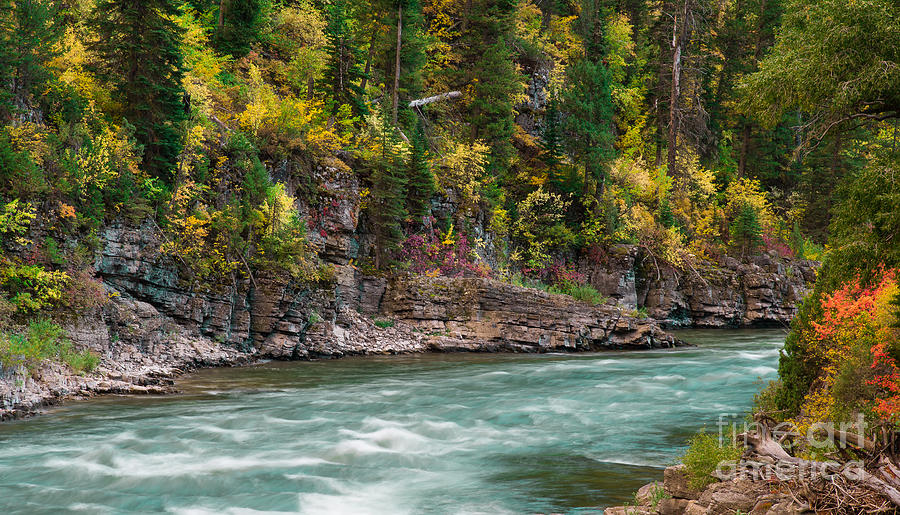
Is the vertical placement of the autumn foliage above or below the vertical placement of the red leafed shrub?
below

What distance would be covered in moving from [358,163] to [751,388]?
17656 mm

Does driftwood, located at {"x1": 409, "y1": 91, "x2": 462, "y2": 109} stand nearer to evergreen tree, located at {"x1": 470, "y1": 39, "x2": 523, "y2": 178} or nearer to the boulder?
evergreen tree, located at {"x1": 470, "y1": 39, "x2": 523, "y2": 178}

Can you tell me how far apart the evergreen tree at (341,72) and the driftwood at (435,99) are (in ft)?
13.8

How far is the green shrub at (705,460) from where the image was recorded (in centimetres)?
778

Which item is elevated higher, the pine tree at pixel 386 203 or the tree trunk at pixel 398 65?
the tree trunk at pixel 398 65

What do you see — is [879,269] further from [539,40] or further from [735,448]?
[539,40]

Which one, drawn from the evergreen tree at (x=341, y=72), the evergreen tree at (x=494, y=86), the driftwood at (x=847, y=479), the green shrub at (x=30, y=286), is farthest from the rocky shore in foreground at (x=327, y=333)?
the driftwood at (x=847, y=479)

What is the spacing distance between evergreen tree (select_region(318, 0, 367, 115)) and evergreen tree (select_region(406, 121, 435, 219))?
347cm

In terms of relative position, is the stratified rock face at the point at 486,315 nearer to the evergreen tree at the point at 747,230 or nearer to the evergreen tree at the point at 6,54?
the evergreen tree at the point at 6,54

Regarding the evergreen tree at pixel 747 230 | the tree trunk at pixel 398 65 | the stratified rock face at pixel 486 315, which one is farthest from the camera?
the evergreen tree at pixel 747 230

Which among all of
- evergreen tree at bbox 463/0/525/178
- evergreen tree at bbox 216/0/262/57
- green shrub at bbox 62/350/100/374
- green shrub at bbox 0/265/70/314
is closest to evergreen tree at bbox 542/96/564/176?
evergreen tree at bbox 463/0/525/178

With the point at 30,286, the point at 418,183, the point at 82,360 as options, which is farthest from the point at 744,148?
the point at 30,286

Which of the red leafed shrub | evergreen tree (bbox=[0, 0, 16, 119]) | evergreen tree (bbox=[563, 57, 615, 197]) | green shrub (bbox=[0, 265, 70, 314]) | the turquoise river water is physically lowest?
the turquoise river water

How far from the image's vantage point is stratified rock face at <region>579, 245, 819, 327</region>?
38219 millimetres
